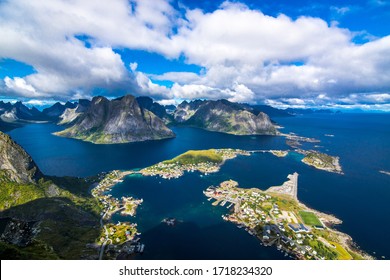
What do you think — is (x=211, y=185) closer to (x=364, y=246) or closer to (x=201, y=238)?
(x=201, y=238)

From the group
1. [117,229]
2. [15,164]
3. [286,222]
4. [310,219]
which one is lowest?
[117,229]

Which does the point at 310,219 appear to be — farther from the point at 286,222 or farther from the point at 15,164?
the point at 15,164

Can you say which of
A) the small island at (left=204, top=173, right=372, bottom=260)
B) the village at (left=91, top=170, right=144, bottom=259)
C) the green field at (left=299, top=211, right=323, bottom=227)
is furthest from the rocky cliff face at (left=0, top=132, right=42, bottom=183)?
the green field at (left=299, top=211, right=323, bottom=227)

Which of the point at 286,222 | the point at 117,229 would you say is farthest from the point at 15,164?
the point at 286,222

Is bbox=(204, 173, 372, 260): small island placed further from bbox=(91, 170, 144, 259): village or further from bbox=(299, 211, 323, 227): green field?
bbox=(91, 170, 144, 259): village

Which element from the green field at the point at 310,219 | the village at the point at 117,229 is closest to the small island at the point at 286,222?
the green field at the point at 310,219

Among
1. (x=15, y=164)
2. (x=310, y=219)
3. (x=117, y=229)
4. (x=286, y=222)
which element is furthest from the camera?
(x=15, y=164)

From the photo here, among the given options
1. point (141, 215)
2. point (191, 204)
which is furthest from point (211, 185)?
point (141, 215)
